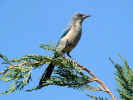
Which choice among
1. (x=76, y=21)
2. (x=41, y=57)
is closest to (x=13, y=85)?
(x=41, y=57)

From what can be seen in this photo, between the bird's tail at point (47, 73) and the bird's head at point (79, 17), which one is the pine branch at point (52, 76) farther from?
the bird's head at point (79, 17)

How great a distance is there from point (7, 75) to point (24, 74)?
165mm

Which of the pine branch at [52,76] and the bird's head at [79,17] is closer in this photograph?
the pine branch at [52,76]

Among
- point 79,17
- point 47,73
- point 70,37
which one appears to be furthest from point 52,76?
point 79,17

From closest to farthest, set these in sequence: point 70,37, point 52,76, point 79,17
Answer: point 52,76 → point 70,37 → point 79,17

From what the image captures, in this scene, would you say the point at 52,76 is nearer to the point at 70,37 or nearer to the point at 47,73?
the point at 47,73

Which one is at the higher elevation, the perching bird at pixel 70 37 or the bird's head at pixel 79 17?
the bird's head at pixel 79 17

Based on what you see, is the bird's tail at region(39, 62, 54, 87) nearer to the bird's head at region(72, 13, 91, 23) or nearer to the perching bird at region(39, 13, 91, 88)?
the perching bird at region(39, 13, 91, 88)

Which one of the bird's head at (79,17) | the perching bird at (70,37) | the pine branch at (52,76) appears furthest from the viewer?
the bird's head at (79,17)

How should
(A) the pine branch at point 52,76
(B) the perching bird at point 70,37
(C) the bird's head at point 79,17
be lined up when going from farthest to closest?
(C) the bird's head at point 79,17 → (B) the perching bird at point 70,37 → (A) the pine branch at point 52,76

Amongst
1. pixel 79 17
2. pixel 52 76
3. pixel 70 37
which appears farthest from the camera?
pixel 79 17

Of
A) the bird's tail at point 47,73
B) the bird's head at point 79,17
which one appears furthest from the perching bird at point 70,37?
the bird's tail at point 47,73

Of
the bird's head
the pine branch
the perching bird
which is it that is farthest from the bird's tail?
the bird's head

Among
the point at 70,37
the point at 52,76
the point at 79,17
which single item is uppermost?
the point at 79,17
